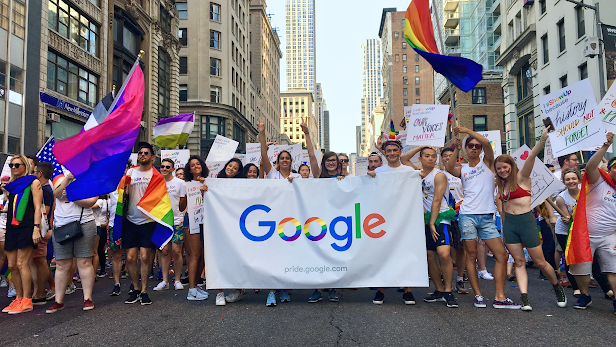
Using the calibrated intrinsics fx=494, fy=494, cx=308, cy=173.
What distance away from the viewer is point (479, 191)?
5906 millimetres

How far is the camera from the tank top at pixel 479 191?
587 cm

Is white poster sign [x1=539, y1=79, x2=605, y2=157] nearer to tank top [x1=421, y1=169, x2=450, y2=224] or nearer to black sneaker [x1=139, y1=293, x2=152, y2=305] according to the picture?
tank top [x1=421, y1=169, x2=450, y2=224]

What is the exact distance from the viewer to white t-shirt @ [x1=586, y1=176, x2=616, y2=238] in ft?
18.2

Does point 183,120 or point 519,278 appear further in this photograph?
point 183,120

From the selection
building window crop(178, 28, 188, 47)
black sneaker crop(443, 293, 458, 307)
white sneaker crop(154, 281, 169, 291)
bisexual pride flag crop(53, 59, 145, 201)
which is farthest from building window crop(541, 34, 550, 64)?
building window crop(178, 28, 188, 47)

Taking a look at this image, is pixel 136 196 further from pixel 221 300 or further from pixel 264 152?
pixel 264 152

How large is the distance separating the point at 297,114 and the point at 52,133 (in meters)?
152

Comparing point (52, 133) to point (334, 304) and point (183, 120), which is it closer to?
point (183, 120)

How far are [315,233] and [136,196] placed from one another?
2.33 m

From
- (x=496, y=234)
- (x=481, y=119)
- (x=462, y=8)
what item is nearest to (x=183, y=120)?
(x=496, y=234)

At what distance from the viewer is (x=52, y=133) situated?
821 inches

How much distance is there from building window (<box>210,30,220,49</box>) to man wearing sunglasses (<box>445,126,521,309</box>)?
→ 46609mm

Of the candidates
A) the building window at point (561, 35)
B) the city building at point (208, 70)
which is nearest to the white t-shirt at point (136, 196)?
the building window at point (561, 35)

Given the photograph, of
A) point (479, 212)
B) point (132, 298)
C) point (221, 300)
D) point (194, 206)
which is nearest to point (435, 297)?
point (479, 212)
